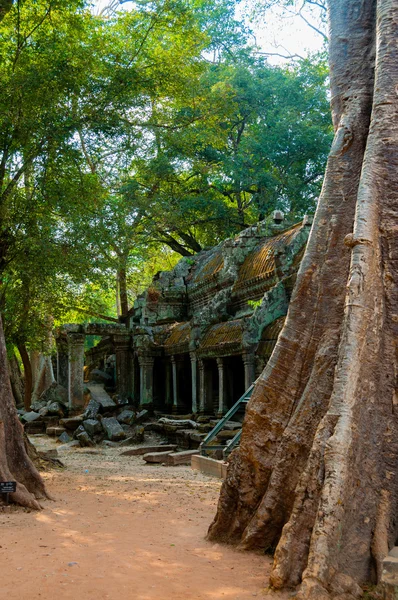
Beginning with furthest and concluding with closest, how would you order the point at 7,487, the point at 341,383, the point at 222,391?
the point at 222,391, the point at 7,487, the point at 341,383

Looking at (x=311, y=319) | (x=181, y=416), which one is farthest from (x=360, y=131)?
(x=181, y=416)

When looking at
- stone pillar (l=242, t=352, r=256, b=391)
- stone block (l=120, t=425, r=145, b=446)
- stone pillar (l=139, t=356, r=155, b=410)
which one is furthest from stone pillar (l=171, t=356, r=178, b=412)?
stone pillar (l=242, t=352, r=256, b=391)

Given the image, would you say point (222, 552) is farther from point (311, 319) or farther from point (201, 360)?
point (201, 360)

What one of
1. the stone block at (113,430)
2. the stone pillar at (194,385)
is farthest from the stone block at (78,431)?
the stone pillar at (194,385)

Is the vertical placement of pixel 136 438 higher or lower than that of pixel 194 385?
lower

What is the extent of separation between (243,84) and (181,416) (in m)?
13.5

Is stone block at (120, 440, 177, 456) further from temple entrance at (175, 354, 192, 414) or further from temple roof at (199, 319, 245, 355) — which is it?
temple entrance at (175, 354, 192, 414)

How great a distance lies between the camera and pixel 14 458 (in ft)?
24.2

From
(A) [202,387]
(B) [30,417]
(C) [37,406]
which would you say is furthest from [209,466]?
(C) [37,406]

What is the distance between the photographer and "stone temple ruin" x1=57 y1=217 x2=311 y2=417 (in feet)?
46.1

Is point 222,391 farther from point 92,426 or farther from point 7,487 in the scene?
point 7,487

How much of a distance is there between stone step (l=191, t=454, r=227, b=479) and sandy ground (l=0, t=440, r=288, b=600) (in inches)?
57.6

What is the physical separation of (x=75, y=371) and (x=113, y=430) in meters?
3.20

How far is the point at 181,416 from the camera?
1653 cm
